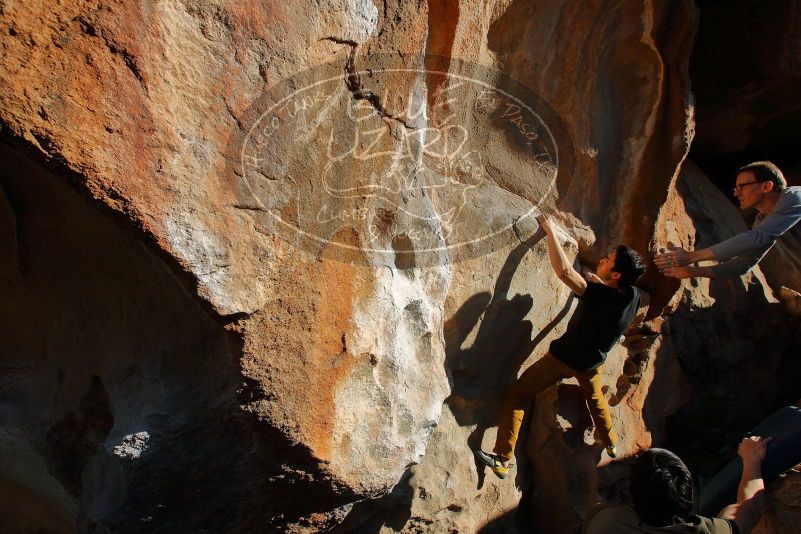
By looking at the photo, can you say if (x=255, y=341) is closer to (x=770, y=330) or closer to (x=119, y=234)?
(x=119, y=234)

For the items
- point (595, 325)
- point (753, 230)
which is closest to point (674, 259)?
point (753, 230)

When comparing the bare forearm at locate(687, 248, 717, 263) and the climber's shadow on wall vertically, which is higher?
the bare forearm at locate(687, 248, 717, 263)

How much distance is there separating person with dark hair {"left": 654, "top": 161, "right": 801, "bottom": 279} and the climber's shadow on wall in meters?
0.50

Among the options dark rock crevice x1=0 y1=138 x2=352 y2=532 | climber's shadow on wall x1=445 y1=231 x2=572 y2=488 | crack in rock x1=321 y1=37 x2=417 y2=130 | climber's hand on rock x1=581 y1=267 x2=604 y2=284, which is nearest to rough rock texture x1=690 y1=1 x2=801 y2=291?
climber's hand on rock x1=581 y1=267 x2=604 y2=284

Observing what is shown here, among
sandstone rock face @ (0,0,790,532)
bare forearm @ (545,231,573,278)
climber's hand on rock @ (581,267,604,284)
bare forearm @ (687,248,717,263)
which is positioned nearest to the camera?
sandstone rock face @ (0,0,790,532)

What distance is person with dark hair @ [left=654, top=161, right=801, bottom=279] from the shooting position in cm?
219

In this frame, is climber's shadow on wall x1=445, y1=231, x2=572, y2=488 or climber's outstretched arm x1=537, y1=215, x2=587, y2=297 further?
climber's shadow on wall x1=445, y1=231, x2=572, y2=488

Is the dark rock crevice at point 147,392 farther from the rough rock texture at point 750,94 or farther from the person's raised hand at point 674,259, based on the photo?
the rough rock texture at point 750,94

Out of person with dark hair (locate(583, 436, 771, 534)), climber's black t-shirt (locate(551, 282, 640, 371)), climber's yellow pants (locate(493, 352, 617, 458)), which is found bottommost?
person with dark hair (locate(583, 436, 771, 534))

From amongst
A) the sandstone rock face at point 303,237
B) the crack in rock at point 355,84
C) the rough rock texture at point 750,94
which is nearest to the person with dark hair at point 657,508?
the sandstone rock face at point 303,237

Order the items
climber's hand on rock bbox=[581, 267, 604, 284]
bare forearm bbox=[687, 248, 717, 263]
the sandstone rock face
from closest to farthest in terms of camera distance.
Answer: the sandstone rock face → bare forearm bbox=[687, 248, 717, 263] → climber's hand on rock bbox=[581, 267, 604, 284]

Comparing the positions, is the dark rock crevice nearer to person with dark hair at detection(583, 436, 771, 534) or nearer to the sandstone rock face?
the sandstone rock face

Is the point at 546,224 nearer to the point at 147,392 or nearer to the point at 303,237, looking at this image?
the point at 303,237

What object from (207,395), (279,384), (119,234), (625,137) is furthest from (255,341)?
(625,137)
